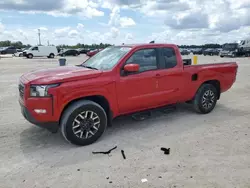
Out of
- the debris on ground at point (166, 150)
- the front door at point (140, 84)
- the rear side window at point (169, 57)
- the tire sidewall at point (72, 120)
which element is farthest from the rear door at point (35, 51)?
the debris on ground at point (166, 150)

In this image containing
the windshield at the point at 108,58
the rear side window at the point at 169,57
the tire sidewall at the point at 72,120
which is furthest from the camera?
the rear side window at the point at 169,57

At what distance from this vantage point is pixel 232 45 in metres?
35.0

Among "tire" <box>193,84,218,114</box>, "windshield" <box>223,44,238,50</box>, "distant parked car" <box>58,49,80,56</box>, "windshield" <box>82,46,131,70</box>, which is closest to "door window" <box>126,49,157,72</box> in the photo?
"windshield" <box>82,46,131,70</box>

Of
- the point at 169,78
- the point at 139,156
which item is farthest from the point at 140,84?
the point at 139,156

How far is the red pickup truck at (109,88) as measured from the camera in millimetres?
3838

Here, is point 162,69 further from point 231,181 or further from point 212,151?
point 231,181

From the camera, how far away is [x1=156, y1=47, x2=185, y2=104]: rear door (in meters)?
4.95

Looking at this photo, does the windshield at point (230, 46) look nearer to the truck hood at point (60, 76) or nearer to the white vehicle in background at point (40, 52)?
the white vehicle in background at point (40, 52)

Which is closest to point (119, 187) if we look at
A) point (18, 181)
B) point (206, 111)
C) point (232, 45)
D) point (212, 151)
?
point (18, 181)

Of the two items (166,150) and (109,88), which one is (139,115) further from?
(166,150)

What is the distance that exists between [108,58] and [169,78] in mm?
1382

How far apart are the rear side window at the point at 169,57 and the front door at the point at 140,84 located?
0.24 m

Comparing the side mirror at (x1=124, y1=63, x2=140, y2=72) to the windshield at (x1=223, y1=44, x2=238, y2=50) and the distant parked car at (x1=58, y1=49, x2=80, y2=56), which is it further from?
the distant parked car at (x1=58, y1=49, x2=80, y2=56)

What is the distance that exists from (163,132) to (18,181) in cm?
275
